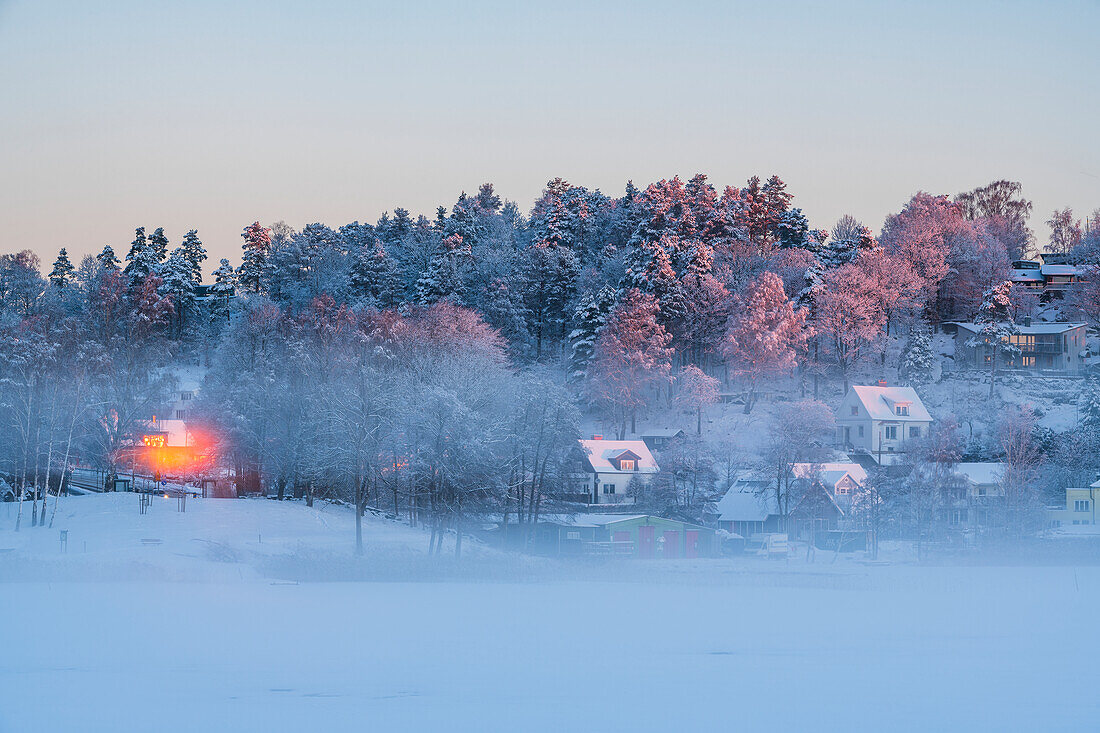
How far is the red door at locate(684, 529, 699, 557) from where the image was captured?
5750 cm

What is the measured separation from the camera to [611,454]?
216 ft

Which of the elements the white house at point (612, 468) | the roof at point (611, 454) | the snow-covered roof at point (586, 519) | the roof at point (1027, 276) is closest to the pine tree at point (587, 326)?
the roof at point (611, 454)

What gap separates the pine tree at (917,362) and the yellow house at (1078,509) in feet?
57.3

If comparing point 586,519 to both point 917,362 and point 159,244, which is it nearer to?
point 917,362

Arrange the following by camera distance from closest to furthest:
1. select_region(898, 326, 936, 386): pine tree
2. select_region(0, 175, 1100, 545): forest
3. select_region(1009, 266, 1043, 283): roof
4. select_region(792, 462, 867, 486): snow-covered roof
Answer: select_region(0, 175, 1100, 545): forest, select_region(792, 462, 867, 486): snow-covered roof, select_region(898, 326, 936, 386): pine tree, select_region(1009, 266, 1043, 283): roof

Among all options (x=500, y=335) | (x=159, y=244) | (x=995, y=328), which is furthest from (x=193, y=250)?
(x=995, y=328)

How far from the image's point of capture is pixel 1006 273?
94812 millimetres

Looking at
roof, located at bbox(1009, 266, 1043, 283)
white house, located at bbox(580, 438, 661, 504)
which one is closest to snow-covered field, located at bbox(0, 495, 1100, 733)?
white house, located at bbox(580, 438, 661, 504)

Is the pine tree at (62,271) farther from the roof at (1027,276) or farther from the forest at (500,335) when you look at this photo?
the roof at (1027,276)

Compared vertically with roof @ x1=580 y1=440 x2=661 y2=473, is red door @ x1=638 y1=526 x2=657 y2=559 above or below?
below

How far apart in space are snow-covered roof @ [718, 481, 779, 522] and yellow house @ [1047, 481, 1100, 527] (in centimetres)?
1513

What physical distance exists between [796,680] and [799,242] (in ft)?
251

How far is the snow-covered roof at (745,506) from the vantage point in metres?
60.3

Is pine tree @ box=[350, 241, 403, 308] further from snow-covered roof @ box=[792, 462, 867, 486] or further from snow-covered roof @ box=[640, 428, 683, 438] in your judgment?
snow-covered roof @ box=[792, 462, 867, 486]
